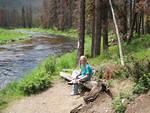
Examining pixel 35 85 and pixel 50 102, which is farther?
pixel 35 85

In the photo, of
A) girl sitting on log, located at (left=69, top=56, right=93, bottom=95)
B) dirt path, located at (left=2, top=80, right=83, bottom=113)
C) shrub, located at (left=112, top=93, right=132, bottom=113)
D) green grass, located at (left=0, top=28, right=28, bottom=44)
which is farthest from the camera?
green grass, located at (left=0, top=28, right=28, bottom=44)

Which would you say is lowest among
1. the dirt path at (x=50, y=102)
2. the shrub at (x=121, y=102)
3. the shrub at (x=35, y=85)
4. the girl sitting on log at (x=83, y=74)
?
the dirt path at (x=50, y=102)

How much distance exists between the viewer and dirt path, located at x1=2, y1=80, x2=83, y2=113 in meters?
14.5

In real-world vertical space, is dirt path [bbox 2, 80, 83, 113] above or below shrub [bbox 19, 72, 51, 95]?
below

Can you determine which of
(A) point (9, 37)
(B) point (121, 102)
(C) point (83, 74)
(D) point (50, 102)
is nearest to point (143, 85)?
(B) point (121, 102)

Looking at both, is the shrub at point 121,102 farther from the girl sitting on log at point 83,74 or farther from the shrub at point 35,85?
the shrub at point 35,85

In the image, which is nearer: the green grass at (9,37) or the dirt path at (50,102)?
the dirt path at (50,102)

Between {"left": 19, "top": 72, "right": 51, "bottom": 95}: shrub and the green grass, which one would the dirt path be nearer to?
{"left": 19, "top": 72, "right": 51, "bottom": 95}: shrub

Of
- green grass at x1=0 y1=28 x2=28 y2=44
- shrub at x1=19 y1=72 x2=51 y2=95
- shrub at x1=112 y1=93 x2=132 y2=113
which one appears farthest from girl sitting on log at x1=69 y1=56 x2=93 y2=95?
green grass at x1=0 y1=28 x2=28 y2=44

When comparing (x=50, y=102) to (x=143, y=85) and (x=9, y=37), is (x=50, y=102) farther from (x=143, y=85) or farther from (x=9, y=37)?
(x=9, y=37)

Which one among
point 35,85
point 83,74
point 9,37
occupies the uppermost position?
point 9,37

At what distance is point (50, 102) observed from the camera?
15492mm

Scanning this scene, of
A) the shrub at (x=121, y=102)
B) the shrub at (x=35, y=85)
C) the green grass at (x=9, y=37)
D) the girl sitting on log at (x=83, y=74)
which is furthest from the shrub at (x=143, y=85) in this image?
the green grass at (x=9, y=37)

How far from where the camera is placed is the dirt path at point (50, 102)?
14.5 metres
